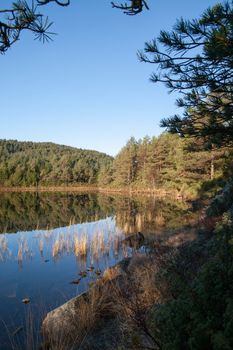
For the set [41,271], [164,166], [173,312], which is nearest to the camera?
[173,312]

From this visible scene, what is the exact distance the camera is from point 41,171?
83562 millimetres

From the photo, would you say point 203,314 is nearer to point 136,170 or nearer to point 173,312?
point 173,312

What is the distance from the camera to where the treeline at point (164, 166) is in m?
35.9

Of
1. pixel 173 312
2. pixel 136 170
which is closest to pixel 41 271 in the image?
pixel 173 312

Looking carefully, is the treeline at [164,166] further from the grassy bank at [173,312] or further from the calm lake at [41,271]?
the grassy bank at [173,312]

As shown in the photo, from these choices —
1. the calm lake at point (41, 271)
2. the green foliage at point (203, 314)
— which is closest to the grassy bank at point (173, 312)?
the green foliage at point (203, 314)

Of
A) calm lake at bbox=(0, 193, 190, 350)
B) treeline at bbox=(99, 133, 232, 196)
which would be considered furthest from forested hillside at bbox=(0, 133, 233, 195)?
calm lake at bbox=(0, 193, 190, 350)

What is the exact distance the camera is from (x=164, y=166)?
61.2 metres

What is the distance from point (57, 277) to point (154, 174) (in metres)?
51.8

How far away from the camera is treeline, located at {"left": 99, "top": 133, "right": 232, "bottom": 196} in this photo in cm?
3591

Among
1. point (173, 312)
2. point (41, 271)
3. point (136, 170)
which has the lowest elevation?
point (41, 271)

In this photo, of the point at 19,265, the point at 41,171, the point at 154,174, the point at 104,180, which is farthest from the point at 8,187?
the point at 19,265

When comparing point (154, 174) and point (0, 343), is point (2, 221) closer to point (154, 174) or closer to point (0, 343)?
point (0, 343)

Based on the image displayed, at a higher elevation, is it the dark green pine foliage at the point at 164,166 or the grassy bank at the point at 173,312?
the dark green pine foliage at the point at 164,166
